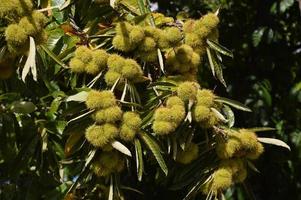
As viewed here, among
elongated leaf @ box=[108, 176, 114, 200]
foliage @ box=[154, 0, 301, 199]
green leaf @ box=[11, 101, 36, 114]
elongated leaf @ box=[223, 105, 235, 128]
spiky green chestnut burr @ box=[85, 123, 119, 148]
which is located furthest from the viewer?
foliage @ box=[154, 0, 301, 199]

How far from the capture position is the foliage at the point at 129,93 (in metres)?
1.26

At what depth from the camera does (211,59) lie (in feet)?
4.83

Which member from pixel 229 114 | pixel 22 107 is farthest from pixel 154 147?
pixel 22 107

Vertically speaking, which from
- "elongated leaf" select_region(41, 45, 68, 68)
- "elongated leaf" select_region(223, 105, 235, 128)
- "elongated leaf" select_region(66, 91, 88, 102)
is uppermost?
"elongated leaf" select_region(41, 45, 68, 68)

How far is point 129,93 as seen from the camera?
134 cm

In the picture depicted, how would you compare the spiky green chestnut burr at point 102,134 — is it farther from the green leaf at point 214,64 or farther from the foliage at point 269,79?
the foliage at point 269,79

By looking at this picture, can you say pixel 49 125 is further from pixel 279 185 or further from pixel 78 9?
pixel 279 185

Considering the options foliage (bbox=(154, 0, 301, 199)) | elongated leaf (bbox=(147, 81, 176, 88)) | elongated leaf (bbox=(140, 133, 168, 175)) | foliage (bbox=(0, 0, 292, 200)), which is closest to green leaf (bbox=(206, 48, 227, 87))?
foliage (bbox=(0, 0, 292, 200))

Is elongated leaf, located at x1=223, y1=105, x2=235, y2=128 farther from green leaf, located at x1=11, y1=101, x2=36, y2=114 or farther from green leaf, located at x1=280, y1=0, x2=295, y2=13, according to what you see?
green leaf, located at x1=280, y1=0, x2=295, y2=13

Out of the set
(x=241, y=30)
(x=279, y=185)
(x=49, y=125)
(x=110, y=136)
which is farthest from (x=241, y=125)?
(x=110, y=136)

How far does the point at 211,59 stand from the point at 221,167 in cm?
25

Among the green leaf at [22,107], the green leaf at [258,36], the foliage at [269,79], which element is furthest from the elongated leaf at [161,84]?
the green leaf at [258,36]

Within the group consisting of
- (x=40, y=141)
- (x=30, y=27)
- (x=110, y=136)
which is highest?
(x=30, y=27)

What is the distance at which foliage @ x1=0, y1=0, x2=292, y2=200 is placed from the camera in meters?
1.26
